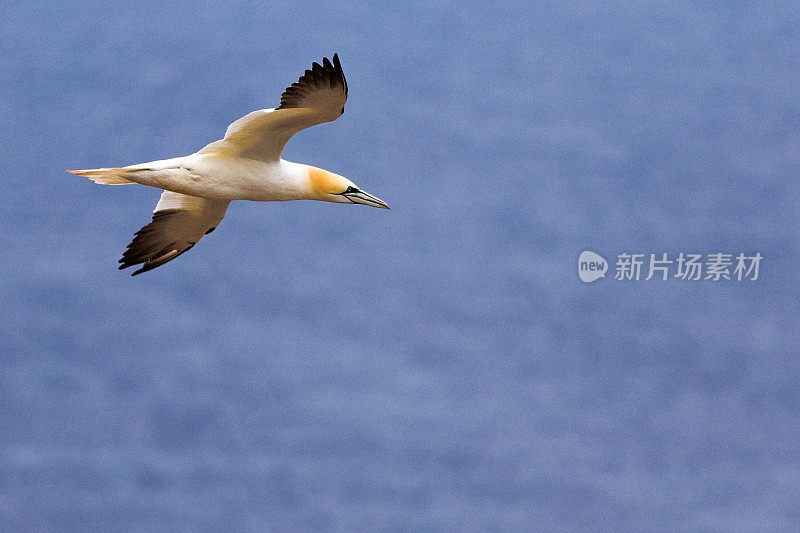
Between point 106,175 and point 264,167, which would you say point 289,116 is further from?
point 106,175

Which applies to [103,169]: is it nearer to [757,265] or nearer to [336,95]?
[336,95]

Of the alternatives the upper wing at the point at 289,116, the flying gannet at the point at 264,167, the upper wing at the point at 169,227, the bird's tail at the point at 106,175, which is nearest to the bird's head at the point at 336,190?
the flying gannet at the point at 264,167

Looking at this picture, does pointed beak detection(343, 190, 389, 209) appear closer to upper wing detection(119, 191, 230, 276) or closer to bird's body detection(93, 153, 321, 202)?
bird's body detection(93, 153, 321, 202)

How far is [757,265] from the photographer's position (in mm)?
38594

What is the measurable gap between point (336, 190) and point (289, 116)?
6.48ft

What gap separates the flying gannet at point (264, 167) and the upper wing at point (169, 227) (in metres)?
0.74

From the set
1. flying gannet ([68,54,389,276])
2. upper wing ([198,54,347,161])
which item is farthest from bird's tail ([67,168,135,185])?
upper wing ([198,54,347,161])

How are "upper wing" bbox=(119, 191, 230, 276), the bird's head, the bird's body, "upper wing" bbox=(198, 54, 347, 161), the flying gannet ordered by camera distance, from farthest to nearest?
1. "upper wing" bbox=(119, 191, 230, 276)
2. the bird's head
3. the bird's body
4. the flying gannet
5. "upper wing" bbox=(198, 54, 347, 161)

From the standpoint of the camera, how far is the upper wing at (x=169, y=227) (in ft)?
98.4

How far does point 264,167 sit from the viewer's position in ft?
92.1

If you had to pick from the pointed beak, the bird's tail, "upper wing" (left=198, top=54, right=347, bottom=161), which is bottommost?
the bird's tail

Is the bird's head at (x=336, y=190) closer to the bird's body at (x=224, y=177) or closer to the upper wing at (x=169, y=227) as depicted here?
the bird's body at (x=224, y=177)

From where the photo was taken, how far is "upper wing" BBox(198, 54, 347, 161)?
2639 cm

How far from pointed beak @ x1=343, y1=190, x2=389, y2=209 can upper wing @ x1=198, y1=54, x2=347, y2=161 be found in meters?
1.54
